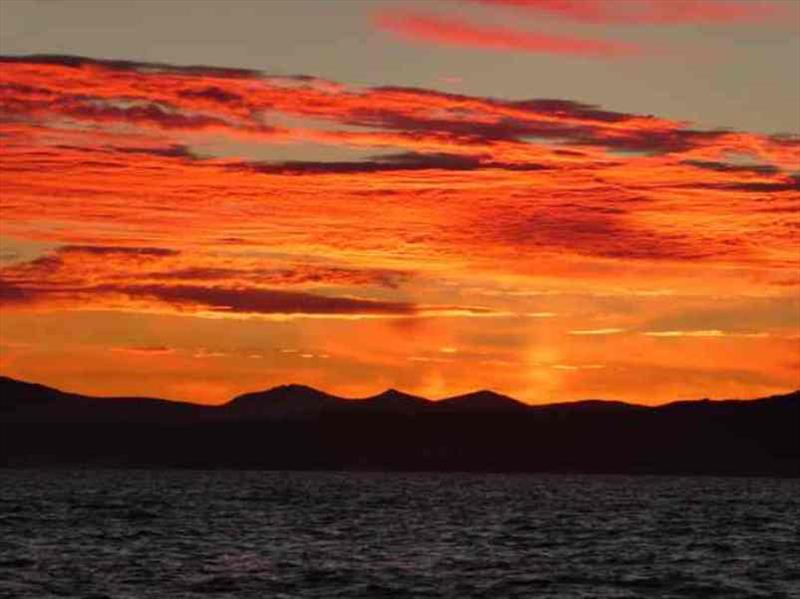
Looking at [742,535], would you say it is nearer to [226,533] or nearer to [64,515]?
[226,533]

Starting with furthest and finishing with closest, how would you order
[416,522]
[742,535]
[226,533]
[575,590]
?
[416,522]
[742,535]
[226,533]
[575,590]

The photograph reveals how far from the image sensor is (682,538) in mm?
130625

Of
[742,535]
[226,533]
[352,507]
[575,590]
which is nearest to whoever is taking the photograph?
[575,590]

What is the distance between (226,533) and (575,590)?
42131mm

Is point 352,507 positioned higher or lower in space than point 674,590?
higher

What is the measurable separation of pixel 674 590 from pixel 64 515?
71.2 m

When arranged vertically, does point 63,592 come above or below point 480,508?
below

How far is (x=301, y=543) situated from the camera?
116125 millimetres

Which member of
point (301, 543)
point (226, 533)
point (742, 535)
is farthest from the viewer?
point (742, 535)

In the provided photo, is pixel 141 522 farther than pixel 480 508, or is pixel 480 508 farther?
pixel 480 508

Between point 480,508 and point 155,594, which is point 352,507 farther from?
point 155,594

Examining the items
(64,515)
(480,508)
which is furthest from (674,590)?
(480,508)

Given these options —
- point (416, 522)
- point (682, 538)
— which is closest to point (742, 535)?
point (682, 538)

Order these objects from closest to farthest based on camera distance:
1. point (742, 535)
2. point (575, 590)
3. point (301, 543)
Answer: point (575, 590), point (301, 543), point (742, 535)
